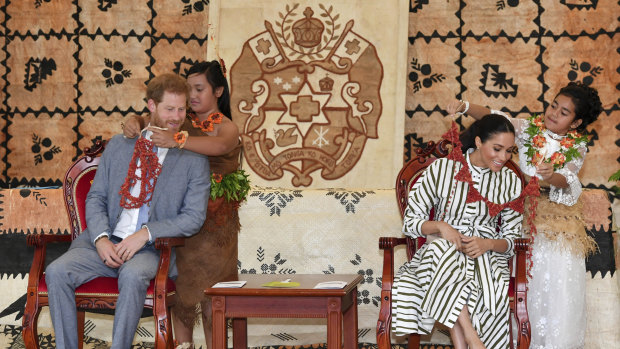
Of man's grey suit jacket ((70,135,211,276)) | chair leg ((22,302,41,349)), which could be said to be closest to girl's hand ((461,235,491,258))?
man's grey suit jacket ((70,135,211,276))

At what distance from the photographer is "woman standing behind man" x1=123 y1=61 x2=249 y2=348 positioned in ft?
12.0

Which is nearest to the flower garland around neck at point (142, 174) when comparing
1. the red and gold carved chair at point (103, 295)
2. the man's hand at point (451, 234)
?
the red and gold carved chair at point (103, 295)

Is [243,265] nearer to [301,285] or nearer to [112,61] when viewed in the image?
[301,285]

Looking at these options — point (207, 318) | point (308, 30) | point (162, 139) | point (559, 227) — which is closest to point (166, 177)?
point (162, 139)

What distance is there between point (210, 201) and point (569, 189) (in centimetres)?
195

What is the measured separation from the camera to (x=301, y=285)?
332 cm

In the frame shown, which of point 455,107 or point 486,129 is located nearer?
point 486,129

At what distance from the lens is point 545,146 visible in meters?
3.89

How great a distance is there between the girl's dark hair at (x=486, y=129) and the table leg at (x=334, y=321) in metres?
1.18

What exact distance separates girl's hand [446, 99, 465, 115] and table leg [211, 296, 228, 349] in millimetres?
1588

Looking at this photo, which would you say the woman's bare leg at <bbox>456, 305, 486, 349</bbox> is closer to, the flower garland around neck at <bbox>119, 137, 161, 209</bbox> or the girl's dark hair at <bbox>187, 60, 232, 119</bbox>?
the flower garland around neck at <bbox>119, 137, 161, 209</bbox>

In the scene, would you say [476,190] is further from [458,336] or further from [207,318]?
[207,318]

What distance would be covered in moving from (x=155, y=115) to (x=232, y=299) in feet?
3.42

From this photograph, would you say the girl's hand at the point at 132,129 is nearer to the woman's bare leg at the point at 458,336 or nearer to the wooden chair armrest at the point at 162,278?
the wooden chair armrest at the point at 162,278
